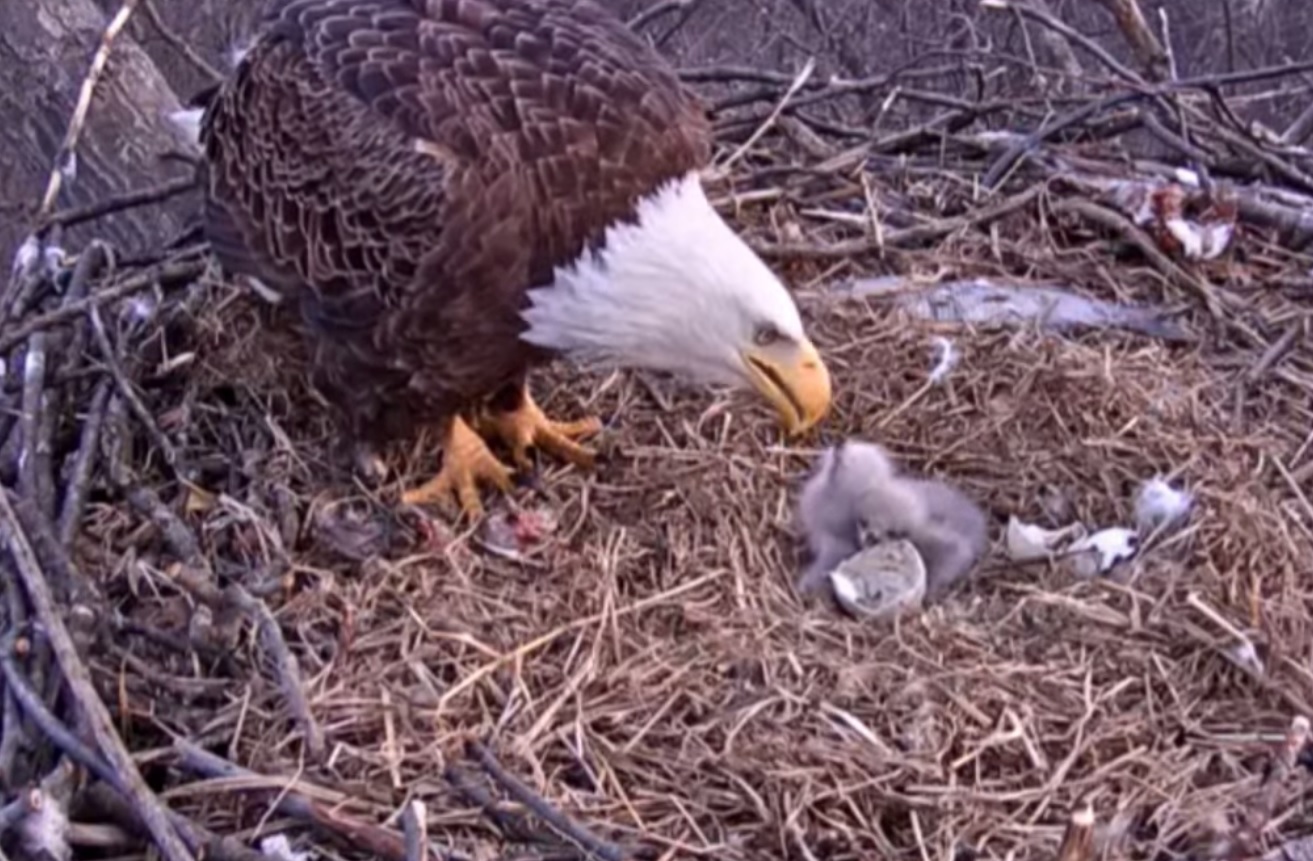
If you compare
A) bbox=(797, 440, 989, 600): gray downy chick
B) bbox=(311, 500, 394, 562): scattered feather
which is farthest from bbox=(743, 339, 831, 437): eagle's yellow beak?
bbox=(311, 500, 394, 562): scattered feather

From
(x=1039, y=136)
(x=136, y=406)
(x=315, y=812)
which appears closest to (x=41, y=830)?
(x=315, y=812)

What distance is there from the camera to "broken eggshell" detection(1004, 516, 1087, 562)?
3938 millimetres

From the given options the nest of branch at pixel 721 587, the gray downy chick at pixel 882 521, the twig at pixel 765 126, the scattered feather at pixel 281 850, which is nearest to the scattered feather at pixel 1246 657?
the nest of branch at pixel 721 587

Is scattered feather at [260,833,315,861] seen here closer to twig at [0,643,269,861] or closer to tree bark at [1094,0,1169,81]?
twig at [0,643,269,861]

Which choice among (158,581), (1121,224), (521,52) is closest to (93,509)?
(158,581)

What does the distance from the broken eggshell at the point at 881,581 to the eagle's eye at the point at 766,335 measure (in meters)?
0.39

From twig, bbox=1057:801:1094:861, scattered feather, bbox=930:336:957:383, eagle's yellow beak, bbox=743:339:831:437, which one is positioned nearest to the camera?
twig, bbox=1057:801:1094:861

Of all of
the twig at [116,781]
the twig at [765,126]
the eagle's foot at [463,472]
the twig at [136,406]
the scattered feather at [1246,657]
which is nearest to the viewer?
the twig at [116,781]

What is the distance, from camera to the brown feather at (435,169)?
377 centimetres

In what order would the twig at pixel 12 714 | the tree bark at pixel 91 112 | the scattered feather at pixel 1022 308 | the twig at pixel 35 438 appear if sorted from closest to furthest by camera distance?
the twig at pixel 12 714, the twig at pixel 35 438, the scattered feather at pixel 1022 308, the tree bark at pixel 91 112

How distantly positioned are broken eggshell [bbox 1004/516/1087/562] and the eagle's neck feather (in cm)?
52

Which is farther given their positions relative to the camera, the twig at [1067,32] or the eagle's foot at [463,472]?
the twig at [1067,32]

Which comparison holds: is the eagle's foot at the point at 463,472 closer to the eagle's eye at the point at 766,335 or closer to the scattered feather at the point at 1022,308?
the eagle's eye at the point at 766,335

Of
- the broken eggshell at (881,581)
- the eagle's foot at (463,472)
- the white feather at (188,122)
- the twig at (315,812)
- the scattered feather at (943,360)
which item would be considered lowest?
the scattered feather at (943,360)
